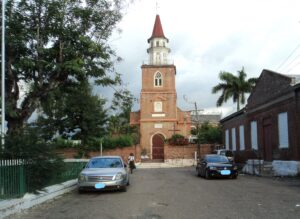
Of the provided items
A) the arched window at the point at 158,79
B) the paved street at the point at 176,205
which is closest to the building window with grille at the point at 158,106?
the arched window at the point at 158,79

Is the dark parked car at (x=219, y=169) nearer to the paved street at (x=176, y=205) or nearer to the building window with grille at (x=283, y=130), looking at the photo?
the building window with grille at (x=283, y=130)

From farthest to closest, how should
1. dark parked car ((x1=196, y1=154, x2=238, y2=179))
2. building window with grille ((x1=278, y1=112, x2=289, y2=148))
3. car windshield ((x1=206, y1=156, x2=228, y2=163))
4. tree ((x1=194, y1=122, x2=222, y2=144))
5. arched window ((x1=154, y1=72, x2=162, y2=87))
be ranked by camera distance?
arched window ((x1=154, y1=72, x2=162, y2=87)) < tree ((x1=194, y1=122, x2=222, y2=144)) < building window with grille ((x1=278, y1=112, x2=289, y2=148)) < car windshield ((x1=206, y1=156, x2=228, y2=163)) < dark parked car ((x1=196, y1=154, x2=238, y2=179))

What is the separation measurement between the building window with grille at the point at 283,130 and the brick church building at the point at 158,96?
113 ft

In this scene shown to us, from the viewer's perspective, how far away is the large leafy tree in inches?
709

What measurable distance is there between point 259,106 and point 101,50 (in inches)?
652

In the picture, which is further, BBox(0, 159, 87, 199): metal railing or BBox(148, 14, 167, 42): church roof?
BBox(148, 14, 167, 42): church roof

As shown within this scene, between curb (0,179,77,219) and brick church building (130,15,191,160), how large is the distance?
44255 millimetres

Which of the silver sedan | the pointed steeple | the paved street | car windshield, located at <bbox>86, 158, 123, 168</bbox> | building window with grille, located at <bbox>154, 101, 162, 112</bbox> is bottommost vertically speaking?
the paved street

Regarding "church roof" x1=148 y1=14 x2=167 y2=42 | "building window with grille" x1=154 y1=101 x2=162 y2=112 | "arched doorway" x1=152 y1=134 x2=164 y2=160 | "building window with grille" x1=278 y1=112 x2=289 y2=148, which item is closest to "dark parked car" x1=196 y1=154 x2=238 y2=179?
"building window with grille" x1=278 y1=112 x2=289 y2=148

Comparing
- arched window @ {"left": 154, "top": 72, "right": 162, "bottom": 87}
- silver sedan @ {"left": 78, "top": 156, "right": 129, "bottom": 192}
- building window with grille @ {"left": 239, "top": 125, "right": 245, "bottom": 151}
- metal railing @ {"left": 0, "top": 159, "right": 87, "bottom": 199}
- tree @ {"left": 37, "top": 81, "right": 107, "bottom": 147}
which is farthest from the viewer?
arched window @ {"left": 154, "top": 72, "right": 162, "bottom": 87}

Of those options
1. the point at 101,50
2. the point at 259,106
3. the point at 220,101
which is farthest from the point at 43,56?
the point at 220,101

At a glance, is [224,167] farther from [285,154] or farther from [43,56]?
[43,56]

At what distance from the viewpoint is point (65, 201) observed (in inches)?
552

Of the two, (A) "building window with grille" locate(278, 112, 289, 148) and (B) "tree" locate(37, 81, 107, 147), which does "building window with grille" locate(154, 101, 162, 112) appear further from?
(A) "building window with grille" locate(278, 112, 289, 148)
